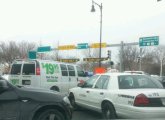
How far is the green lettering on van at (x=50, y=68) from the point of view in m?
16.6

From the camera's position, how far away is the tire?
8070mm

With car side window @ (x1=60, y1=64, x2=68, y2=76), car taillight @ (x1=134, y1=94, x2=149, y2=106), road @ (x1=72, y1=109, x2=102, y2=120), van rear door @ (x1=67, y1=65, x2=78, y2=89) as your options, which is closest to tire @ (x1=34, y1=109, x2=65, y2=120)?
car taillight @ (x1=134, y1=94, x2=149, y2=106)

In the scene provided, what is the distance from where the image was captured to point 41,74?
16297 millimetres

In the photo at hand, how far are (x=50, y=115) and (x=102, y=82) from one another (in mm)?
3328

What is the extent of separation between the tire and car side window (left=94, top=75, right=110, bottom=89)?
2841 millimetres

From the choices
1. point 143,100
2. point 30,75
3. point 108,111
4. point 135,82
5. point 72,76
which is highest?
point 135,82

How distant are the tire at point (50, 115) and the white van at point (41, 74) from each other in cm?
805

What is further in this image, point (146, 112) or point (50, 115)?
point (146, 112)

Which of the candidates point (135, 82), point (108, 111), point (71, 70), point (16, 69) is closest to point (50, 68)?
point (16, 69)

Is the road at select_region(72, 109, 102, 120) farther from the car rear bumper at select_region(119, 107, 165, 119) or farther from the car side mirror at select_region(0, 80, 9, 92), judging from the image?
the car side mirror at select_region(0, 80, 9, 92)

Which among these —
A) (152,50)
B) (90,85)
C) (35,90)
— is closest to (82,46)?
(90,85)

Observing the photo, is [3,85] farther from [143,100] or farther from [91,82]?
[91,82]

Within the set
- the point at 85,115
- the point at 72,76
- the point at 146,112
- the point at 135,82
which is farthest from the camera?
the point at 72,76

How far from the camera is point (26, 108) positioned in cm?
786
